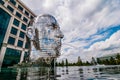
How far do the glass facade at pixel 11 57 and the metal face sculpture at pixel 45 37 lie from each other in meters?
27.6

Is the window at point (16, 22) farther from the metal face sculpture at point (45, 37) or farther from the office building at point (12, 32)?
the metal face sculpture at point (45, 37)

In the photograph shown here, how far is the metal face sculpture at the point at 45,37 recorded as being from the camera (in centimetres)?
765

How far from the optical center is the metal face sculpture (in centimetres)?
765

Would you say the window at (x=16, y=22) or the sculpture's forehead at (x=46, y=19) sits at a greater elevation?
the window at (x=16, y=22)

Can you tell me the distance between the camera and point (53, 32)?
26.2 feet

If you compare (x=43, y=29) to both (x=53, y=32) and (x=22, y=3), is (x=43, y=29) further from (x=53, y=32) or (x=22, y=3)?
(x=22, y=3)

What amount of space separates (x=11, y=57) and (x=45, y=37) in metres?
30.3

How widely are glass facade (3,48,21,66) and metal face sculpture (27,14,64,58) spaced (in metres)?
27.6

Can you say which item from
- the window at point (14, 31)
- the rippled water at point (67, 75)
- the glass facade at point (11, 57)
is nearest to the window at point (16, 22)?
the window at point (14, 31)

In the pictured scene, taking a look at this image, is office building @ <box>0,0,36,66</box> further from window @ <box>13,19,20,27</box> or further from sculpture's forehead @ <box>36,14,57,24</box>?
sculpture's forehead @ <box>36,14,57,24</box>

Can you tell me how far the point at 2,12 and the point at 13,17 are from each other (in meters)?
5.30

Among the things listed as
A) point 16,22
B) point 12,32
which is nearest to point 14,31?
point 12,32

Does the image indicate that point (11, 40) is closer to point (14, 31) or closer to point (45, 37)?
point (14, 31)

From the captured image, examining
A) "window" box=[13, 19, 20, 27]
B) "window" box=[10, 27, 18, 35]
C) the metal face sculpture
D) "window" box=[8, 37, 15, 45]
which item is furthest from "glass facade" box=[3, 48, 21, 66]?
the metal face sculpture
